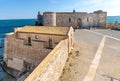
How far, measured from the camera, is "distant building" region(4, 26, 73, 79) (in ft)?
70.7

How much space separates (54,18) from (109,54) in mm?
21777

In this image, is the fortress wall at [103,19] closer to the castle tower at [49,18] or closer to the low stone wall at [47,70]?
the castle tower at [49,18]

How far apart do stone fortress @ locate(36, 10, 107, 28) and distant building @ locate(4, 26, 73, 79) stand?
43.3ft

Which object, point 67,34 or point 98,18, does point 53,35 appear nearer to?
point 67,34

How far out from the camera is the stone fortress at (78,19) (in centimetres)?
3900

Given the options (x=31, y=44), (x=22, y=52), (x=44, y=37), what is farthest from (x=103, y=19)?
(x=22, y=52)

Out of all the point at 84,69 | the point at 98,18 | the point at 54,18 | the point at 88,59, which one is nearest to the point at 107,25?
the point at 98,18

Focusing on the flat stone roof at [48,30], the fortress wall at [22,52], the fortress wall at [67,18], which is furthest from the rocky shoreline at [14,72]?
the fortress wall at [67,18]

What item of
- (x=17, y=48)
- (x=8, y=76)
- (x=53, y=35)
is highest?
(x=53, y=35)

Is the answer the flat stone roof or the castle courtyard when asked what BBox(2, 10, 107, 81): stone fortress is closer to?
the flat stone roof

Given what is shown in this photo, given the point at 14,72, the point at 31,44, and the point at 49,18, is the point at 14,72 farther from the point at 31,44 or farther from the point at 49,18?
the point at 49,18

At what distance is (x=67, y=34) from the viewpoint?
67.5 feet

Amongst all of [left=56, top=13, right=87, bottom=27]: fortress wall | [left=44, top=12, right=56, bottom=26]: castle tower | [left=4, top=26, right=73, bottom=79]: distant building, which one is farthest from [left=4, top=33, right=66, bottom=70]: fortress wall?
[left=56, top=13, right=87, bottom=27]: fortress wall

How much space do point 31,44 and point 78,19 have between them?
767 inches
